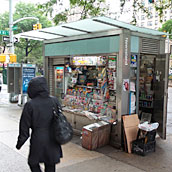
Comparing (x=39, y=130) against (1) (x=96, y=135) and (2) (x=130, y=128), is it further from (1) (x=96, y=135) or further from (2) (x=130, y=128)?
(2) (x=130, y=128)

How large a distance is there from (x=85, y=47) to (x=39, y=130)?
3.74 meters

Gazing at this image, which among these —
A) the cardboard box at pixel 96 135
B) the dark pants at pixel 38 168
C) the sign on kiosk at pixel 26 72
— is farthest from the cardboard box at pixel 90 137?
the sign on kiosk at pixel 26 72

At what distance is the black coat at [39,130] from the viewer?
2871 millimetres

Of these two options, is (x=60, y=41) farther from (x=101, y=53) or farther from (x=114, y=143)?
(x=114, y=143)

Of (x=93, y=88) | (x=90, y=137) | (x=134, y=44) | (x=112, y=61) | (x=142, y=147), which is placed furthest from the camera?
(x=93, y=88)

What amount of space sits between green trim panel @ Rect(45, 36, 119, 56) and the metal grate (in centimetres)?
87

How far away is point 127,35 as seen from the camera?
525 cm

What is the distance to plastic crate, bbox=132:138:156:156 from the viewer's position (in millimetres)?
4865

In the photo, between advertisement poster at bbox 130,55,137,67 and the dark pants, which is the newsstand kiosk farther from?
the dark pants

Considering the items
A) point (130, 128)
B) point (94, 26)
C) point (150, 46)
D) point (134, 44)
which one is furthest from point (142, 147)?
point (94, 26)

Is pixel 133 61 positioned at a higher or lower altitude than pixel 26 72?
higher

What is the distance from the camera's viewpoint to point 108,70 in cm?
611

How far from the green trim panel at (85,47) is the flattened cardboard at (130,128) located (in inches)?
63.2

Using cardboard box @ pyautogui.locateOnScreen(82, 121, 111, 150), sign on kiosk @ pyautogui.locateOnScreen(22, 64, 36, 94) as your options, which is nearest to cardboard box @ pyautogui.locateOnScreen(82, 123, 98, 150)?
cardboard box @ pyautogui.locateOnScreen(82, 121, 111, 150)
